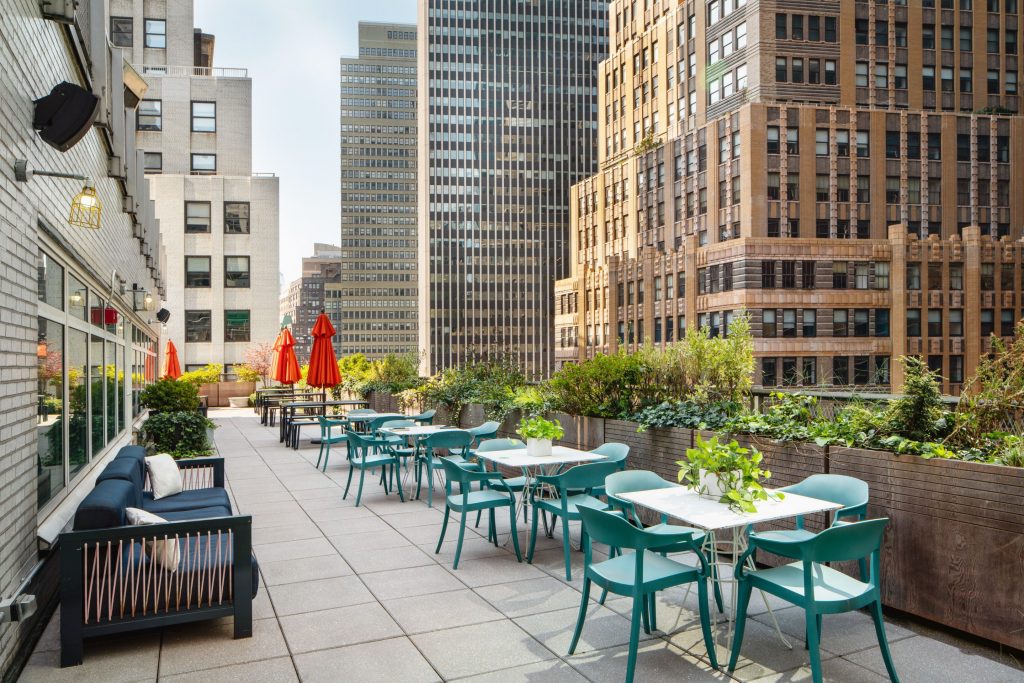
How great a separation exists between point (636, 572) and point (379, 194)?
16057cm

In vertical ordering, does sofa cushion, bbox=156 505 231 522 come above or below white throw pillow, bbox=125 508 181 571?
below

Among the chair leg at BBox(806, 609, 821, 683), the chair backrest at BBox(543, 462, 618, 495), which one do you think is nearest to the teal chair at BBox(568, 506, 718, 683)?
the chair leg at BBox(806, 609, 821, 683)

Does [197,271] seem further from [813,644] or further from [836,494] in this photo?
[813,644]

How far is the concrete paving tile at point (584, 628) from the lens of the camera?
4.83m

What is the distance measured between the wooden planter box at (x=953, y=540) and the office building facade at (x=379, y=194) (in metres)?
145

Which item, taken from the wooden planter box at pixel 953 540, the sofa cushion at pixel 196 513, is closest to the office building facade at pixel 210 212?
→ the sofa cushion at pixel 196 513

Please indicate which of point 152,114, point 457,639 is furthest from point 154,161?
point 457,639

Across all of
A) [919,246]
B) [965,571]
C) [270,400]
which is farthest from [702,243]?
[965,571]

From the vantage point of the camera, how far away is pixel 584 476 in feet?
22.0

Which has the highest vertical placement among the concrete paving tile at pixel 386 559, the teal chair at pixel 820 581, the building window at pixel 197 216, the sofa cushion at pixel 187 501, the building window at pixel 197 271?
the building window at pixel 197 216

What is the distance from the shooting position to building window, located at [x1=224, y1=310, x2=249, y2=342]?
34469 millimetres

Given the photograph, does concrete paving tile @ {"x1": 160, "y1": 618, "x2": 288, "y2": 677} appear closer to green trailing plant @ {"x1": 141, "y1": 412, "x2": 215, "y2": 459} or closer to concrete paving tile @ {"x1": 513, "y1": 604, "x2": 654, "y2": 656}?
concrete paving tile @ {"x1": 513, "y1": 604, "x2": 654, "y2": 656}

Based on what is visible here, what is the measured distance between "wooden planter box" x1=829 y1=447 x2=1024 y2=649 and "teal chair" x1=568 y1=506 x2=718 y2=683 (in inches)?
61.4

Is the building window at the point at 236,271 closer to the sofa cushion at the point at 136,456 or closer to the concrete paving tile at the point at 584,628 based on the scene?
the sofa cushion at the point at 136,456
